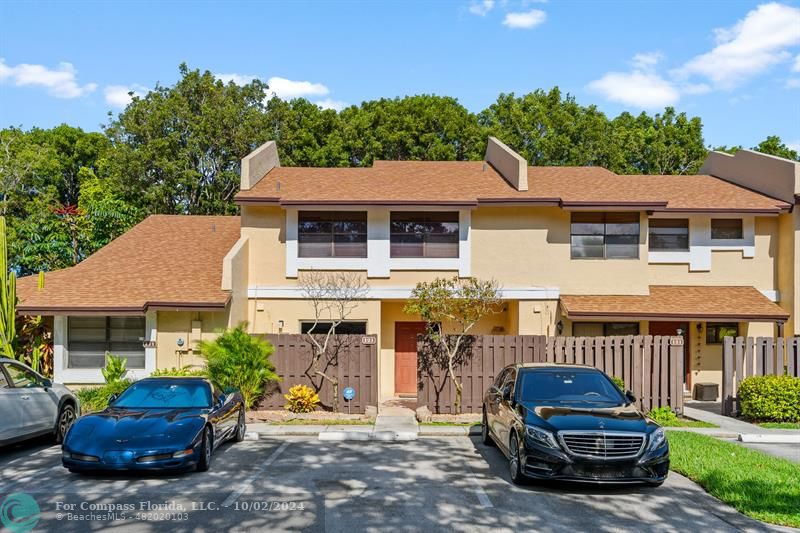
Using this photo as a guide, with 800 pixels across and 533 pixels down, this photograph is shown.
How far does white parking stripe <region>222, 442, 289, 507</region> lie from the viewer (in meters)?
8.55

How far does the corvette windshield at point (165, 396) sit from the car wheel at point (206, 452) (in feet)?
2.44

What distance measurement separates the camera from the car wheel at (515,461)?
363 inches

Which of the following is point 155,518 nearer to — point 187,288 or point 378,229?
point 187,288

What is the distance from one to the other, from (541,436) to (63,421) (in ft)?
28.7

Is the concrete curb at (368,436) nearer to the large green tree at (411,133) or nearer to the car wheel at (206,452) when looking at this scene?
the car wheel at (206,452)

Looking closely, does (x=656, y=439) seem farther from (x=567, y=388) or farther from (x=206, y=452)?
(x=206, y=452)

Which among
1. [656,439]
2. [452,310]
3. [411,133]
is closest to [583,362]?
[452,310]

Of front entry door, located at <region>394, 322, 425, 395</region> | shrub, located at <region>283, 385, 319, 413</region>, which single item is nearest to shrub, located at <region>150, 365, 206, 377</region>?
shrub, located at <region>283, 385, 319, 413</region>

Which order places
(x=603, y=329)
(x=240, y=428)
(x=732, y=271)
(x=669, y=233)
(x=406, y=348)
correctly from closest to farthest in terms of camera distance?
(x=240, y=428) → (x=603, y=329) → (x=732, y=271) → (x=669, y=233) → (x=406, y=348)

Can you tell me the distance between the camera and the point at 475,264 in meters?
18.8

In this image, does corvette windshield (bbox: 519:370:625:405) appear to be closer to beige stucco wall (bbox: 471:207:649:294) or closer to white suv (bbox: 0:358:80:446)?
beige stucco wall (bbox: 471:207:649:294)

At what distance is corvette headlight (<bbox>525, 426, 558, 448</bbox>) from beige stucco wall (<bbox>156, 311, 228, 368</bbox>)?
10089mm

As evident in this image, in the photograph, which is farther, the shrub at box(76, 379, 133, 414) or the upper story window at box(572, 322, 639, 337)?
the upper story window at box(572, 322, 639, 337)

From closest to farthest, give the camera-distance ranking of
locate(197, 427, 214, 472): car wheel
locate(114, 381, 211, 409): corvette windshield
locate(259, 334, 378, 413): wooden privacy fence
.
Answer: locate(197, 427, 214, 472): car wheel < locate(114, 381, 211, 409): corvette windshield < locate(259, 334, 378, 413): wooden privacy fence
